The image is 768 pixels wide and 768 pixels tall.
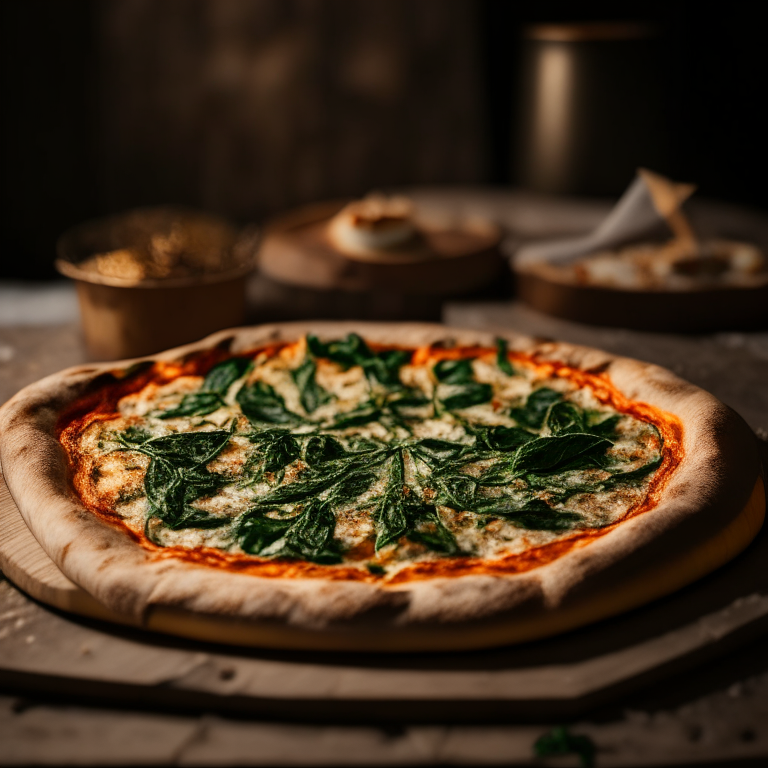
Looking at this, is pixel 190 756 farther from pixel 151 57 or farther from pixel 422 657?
pixel 151 57

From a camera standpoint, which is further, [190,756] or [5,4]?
[5,4]

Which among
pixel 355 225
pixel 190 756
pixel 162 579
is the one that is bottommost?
pixel 190 756

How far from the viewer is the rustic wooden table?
58.4 inches

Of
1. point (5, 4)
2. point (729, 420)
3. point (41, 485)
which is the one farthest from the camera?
point (5, 4)

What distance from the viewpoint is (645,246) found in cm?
377

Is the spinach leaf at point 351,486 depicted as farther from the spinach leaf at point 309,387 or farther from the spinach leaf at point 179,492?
the spinach leaf at point 309,387

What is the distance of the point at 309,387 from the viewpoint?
2.61 m

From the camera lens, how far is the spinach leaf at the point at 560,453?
2.16m

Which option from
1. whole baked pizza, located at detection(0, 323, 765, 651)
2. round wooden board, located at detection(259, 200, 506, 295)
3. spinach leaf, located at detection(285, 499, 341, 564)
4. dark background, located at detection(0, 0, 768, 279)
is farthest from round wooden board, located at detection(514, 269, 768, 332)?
dark background, located at detection(0, 0, 768, 279)

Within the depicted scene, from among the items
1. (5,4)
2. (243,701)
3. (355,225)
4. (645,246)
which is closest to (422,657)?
(243,701)

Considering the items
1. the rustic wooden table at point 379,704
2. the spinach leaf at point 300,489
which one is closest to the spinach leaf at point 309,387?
the spinach leaf at point 300,489

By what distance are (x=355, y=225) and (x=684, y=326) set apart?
1.38 meters

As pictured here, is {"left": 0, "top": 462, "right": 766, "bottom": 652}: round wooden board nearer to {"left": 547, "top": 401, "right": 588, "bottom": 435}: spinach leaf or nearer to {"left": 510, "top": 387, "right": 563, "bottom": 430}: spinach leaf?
{"left": 547, "top": 401, "right": 588, "bottom": 435}: spinach leaf

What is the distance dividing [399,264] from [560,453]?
152 cm
